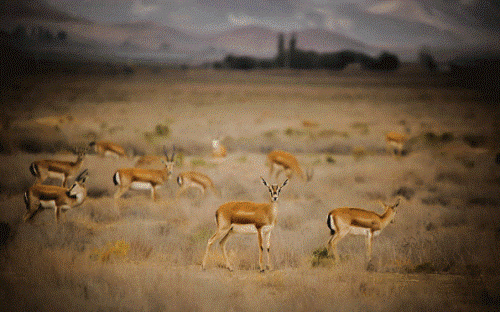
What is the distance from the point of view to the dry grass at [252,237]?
5520 mm

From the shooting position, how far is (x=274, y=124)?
27906 millimetres

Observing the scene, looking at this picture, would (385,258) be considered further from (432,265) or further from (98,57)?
(98,57)

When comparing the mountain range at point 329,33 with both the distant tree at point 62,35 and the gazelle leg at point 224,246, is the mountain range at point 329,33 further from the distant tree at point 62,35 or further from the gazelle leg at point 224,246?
the gazelle leg at point 224,246

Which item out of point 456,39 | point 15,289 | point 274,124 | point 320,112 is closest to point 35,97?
point 274,124

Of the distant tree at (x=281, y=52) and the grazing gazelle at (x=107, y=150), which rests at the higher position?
the distant tree at (x=281, y=52)

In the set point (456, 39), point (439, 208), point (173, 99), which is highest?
point (456, 39)

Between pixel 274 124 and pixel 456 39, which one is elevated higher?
pixel 456 39

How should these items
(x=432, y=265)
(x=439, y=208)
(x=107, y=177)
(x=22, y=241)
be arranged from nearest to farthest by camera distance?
1. (x=432, y=265)
2. (x=22, y=241)
3. (x=439, y=208)
4. (x=107, y=177)

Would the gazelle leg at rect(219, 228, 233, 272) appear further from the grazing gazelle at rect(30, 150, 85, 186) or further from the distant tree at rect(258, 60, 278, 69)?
the distant tree at rect(258, 60, 278, 69)

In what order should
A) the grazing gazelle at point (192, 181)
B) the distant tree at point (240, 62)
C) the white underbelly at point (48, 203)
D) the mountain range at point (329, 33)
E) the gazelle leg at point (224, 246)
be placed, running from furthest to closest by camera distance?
1. the distant tree at point (240, 62)
2. the mountain range at point (329, 33)
3. the grazing gazelle at point (192, 181)
4. the white underbelly at point (48, 203)
5. the gazelle leg at point (224, 246)

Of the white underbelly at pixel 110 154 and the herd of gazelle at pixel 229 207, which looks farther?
the white underbelly at pixel 110 154

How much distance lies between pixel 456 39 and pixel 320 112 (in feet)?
35.7

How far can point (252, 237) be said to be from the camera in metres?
8.13

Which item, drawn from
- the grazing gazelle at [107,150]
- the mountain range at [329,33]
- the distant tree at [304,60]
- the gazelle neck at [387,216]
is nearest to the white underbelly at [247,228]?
the gazelle neck at [387,216]
